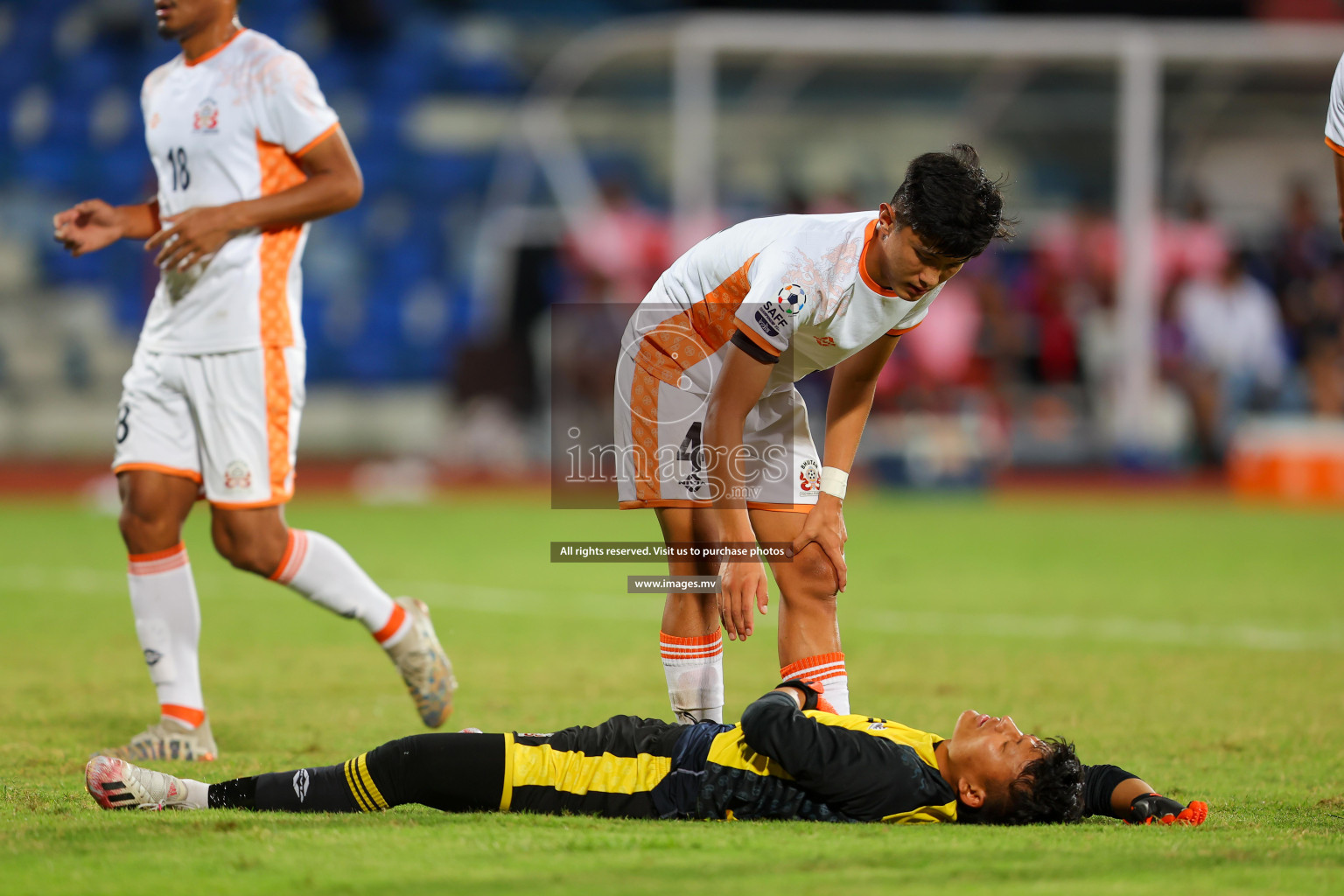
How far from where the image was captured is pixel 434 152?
20.2 metres

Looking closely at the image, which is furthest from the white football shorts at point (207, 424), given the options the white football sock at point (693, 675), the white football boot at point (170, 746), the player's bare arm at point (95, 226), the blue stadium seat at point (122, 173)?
the blue stadium seat at point (122, 173)

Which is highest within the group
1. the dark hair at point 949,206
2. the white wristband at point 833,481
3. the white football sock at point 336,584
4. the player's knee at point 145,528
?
the dark hair at point 949,206

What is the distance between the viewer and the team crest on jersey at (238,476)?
16.3ft

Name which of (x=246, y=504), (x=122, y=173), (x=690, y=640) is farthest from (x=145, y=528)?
(x=122, y=173)

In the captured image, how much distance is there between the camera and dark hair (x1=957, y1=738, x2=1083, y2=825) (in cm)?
375

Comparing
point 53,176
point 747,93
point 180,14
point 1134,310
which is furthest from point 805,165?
point 180,14

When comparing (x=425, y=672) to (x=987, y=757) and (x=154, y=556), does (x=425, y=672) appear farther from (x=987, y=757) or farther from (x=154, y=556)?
(x=987, y=757)

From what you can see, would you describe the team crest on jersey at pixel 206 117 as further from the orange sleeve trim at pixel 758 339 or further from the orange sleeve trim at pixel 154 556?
the orange sleeve trim at pixel 758 339

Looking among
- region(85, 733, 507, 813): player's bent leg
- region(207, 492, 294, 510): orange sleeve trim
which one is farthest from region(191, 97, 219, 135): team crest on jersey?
region(85, 733, 507, 813): player's bent leg

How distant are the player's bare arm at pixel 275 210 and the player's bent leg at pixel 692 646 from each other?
1.55m

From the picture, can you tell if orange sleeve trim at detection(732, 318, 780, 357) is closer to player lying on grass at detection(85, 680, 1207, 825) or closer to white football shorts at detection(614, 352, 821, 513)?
white football shorts at detection(614, 352, 821, 513)

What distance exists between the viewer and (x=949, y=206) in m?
3.90

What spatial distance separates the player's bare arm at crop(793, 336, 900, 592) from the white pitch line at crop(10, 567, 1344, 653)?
3394mm

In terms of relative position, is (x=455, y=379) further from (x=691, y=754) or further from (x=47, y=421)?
(x=691, y=754)
